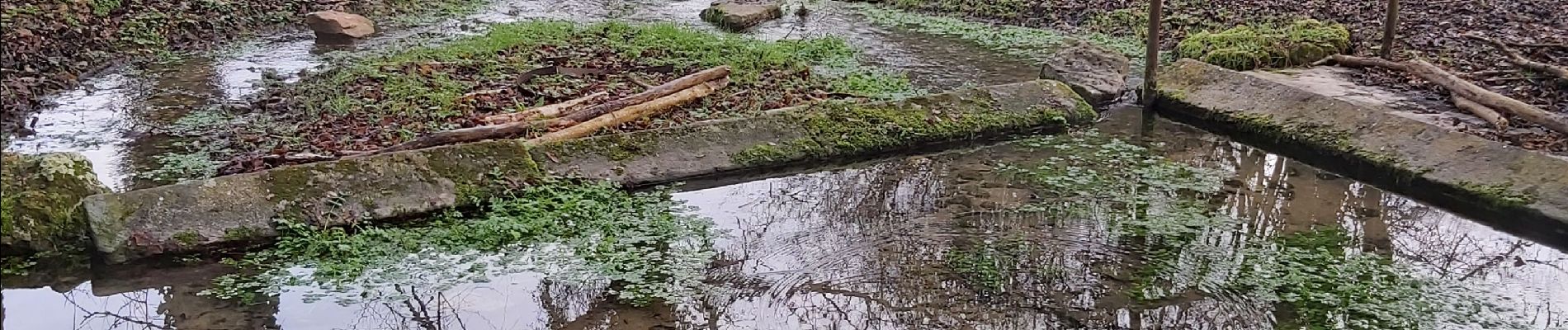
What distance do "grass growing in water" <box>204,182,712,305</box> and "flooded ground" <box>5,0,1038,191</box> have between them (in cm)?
200

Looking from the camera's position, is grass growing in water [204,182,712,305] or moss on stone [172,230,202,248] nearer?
grass growing in water [204,182,712,305]

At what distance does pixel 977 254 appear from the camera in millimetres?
6203

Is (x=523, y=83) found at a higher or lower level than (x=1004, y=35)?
higher

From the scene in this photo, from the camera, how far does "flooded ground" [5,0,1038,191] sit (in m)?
8.18

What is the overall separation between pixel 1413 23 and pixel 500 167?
34.9 feet

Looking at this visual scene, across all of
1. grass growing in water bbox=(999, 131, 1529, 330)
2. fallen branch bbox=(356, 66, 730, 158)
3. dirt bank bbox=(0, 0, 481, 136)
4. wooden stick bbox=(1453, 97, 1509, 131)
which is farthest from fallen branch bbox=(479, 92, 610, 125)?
wooden stick bbox=(1453, 97, 1509, 131)

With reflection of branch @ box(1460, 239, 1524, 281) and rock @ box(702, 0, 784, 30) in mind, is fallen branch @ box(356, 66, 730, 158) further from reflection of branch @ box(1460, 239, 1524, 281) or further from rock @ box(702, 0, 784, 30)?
reflection of branch @ box(1460, 239, 1524, 281)

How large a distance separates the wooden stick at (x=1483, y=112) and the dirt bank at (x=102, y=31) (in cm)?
1006

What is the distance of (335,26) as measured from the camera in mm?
13062

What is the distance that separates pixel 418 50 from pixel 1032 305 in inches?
323

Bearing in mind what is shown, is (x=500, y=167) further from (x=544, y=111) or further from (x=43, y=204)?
(x=43, y=204)

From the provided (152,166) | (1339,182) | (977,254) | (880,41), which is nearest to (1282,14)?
(880,41)

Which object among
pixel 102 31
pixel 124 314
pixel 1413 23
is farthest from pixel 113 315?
pixel 1413 23

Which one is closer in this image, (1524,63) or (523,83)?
(1524,63)
